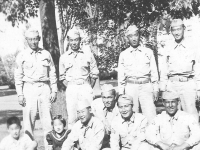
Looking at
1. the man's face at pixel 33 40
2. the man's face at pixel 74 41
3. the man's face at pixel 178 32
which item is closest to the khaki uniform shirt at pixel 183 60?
the man's face at pixel 178 32

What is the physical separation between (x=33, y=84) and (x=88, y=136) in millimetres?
1494

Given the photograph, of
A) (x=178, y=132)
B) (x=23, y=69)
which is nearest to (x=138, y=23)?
(x=23, y=69)

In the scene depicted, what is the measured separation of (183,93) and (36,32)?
2.63 meters

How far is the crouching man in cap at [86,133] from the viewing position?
21.4 ft

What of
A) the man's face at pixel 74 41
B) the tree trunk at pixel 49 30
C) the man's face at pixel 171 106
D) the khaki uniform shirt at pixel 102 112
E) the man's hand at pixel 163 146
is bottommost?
the man's hand at pixel 163 146

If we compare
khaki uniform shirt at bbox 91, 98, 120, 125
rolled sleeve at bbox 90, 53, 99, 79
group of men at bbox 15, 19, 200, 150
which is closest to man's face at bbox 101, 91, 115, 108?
group of men at bbox 15, 19, 200, 150

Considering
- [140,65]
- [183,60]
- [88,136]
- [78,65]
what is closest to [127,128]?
[88,136]

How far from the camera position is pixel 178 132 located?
6.04 metres

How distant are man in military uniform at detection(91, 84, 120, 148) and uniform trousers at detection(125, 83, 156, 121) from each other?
358mm

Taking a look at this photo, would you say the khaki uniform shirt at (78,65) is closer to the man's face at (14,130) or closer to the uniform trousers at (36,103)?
the uniform trousers at (36,103)

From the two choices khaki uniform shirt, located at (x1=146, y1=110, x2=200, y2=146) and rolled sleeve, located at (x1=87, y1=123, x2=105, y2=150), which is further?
rolled sleeve, located at (x1=87, y1=123, x2=105, y2=150)

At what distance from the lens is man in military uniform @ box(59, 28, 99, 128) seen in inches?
295

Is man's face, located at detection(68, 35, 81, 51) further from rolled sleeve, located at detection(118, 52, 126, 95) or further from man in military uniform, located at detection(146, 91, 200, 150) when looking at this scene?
man in military uniform, located at detection(146, 91, 200, 150)

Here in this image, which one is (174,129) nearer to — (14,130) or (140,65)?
(140,65)
